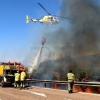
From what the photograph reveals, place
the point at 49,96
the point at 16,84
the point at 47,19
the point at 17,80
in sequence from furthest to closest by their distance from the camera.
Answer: the point at 47,19 → the point at 16,84 → the point at 17,80 → the point at 49,96

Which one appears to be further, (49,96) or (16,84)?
(16,84)

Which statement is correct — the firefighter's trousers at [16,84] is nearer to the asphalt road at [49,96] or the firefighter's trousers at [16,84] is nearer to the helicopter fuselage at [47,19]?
the asphalt road at [49,96]

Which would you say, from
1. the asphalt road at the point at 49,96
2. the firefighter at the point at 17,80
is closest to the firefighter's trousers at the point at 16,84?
the firefighter at the point at 17,80

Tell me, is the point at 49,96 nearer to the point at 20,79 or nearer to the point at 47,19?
the point at 20,79

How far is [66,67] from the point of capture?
190ft

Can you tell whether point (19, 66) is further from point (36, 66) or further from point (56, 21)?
point (56, 21)

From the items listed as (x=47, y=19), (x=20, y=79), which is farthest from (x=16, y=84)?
(x=47, y=19)

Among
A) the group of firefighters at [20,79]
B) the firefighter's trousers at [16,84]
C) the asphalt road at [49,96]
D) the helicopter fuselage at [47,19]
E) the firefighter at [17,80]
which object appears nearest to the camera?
the asphalt road at [49,96]

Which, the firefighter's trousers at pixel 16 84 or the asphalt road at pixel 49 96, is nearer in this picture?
the asphalt road at pixel 49 96

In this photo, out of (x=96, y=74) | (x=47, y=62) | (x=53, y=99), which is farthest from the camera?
(x=96, y=74)

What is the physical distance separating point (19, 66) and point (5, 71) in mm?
1493

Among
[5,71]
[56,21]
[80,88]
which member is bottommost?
[80,88]

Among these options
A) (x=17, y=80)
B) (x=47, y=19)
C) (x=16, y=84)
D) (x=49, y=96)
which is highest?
(x=47, y=19)

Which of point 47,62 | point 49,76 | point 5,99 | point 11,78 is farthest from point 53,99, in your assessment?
point 47,62
